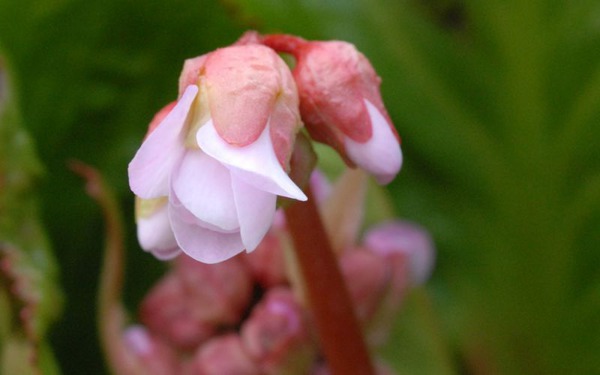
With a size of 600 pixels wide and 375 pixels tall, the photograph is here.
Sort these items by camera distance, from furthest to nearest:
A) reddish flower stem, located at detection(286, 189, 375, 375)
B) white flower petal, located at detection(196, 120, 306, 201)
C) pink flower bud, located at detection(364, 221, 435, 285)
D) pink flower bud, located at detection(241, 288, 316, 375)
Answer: pink flower bud, located at detection(364, 221, 435, 285) < pink flower bud, located at detection(241, 288, 316, 375) < reddish flower stem, located at detection(286, 189, 375, 375) < white flower petal, located at detection(196, 120, 306, 201)

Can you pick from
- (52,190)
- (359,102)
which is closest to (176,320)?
(52,190)

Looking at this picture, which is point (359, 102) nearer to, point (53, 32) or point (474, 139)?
point (53, 32)

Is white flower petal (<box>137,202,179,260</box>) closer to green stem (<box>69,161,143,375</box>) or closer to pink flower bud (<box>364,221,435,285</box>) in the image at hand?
green stem (<box>69,161,143,375</box>)

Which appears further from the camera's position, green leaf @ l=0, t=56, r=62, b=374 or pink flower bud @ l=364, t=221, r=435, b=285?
pink flower bud @ l=364, t=221, r=435, b=285

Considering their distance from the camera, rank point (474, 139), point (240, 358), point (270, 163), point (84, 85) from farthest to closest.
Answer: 1. point (474, 139)
2. point (84, 85)
3. point (240, 358)
4. point (270, 163)

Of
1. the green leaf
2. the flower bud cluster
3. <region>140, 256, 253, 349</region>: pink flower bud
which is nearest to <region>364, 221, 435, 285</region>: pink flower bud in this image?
the flower bud cluster

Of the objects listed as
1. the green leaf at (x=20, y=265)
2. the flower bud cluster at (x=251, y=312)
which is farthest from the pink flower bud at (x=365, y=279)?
the green leaf at (x=20, y=265)

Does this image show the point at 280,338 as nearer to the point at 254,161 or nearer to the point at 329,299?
the point at 329,299
